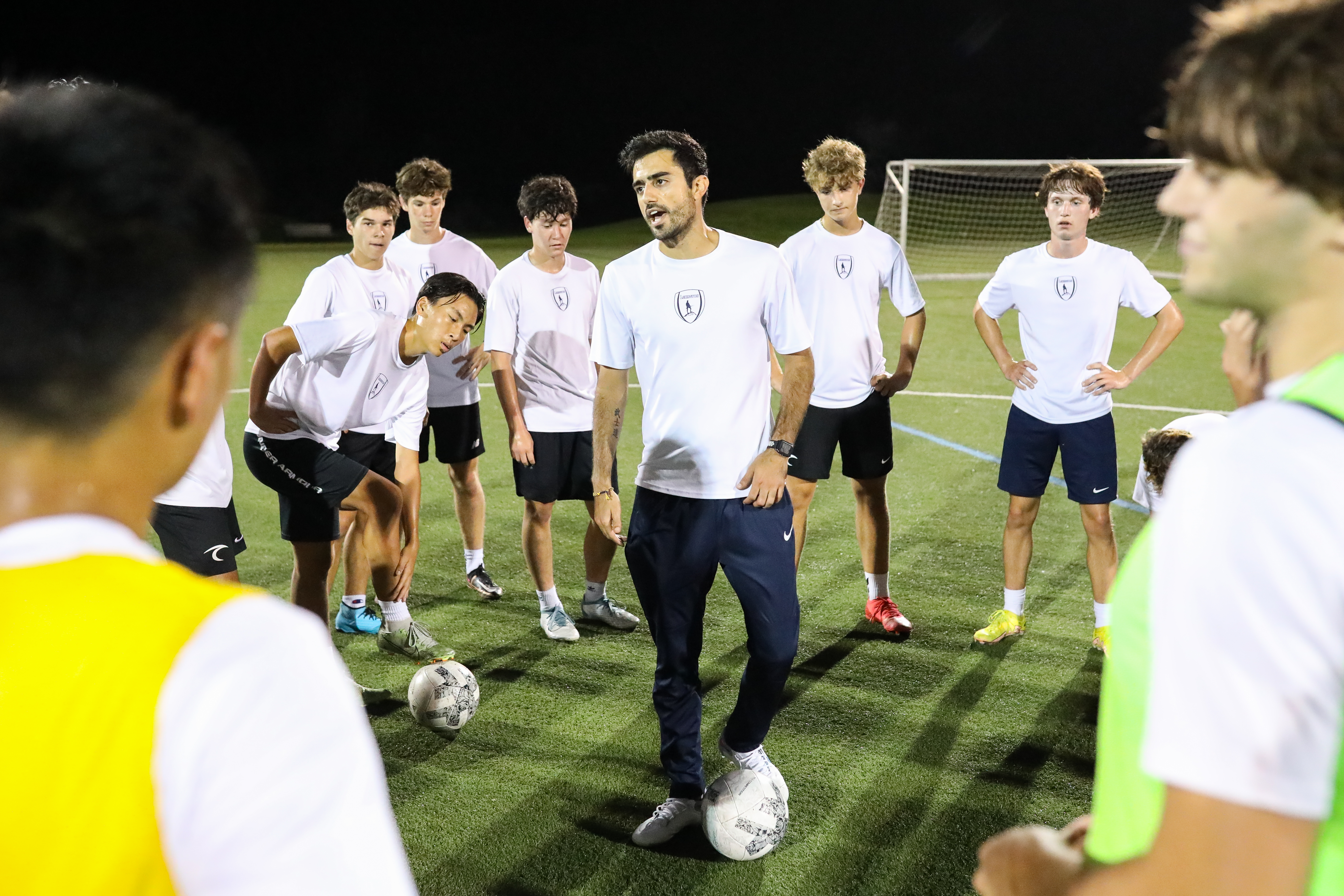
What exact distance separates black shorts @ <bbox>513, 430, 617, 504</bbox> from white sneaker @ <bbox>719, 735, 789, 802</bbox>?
2312mm

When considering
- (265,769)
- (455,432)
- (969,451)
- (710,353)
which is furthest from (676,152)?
(969,451)

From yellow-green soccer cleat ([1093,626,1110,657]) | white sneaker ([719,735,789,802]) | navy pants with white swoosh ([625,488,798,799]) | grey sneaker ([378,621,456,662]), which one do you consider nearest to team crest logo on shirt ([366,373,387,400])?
grey sneaker ([378,621,456,662])

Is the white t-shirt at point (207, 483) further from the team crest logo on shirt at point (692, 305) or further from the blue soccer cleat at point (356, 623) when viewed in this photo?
the team crest logo on shirt at point (692, 305)

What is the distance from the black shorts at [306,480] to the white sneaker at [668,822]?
6.85ft

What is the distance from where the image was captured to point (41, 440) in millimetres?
850

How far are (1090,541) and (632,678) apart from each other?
2461 mm

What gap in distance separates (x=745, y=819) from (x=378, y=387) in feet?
9.14

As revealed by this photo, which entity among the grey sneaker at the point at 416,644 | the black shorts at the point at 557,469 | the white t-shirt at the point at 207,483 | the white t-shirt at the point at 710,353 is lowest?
the grey sneaker at the point at 416,644

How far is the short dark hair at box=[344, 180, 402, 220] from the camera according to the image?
235 inches

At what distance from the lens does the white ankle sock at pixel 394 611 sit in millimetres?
5375

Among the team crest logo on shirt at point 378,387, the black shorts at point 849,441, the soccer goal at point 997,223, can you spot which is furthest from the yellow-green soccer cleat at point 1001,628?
the soccer goal at point 997,223

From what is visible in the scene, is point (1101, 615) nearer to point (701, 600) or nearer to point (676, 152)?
point (701, 600)

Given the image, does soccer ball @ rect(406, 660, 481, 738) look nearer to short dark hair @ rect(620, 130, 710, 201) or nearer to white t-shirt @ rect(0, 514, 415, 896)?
short dark hair @ rect(620, 130, 710, 201)

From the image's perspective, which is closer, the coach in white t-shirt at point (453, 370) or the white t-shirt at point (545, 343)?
the white t-shirt at point (545, 343)
